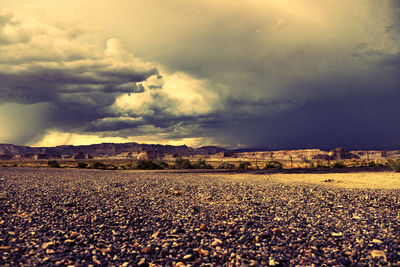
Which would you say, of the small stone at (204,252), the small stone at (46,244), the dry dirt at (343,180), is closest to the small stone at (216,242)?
the small stone at (204,252)

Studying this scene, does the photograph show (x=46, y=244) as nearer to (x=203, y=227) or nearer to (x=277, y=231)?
(x=203, y=227)

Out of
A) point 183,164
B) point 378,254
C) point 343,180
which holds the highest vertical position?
point 183,164

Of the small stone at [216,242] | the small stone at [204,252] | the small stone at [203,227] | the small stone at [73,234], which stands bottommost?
the small stone at [204,252]

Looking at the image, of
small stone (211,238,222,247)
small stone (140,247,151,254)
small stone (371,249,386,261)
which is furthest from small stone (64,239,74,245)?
small stone (371,249,386,261)

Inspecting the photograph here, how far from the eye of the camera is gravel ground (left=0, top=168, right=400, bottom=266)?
7.20m

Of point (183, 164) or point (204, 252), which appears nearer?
point (204, 252)

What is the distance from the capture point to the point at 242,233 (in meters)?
9.09

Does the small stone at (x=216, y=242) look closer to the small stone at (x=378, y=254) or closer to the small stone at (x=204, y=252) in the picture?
the small stone at (x=204, y=252)

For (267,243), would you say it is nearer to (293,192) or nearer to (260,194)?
(260,194)

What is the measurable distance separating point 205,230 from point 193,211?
105 inches

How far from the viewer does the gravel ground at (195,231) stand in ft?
23.6

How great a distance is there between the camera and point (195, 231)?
9234 millimetres

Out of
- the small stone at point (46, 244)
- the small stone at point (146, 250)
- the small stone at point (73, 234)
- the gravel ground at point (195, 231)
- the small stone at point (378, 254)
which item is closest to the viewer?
the gravel ground at point (195, 231)

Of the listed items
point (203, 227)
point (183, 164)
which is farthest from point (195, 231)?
point (183, 164)
